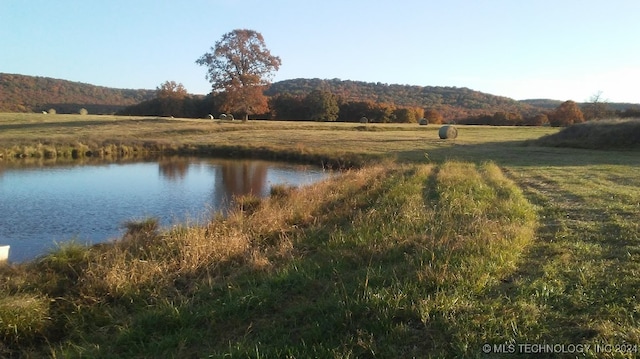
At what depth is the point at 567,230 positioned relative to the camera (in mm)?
7508

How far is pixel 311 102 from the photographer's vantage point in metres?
69.5

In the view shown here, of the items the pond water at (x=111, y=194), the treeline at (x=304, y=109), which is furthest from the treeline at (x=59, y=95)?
the pond water at (x=111, y=194)

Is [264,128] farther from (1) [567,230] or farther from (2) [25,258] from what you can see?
(1) [567,230]

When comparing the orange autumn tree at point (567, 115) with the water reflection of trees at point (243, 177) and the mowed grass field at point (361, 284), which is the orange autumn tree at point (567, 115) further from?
the mowed grass field at point (361, 284)

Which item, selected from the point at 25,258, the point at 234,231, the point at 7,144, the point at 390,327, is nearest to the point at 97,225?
the point at 25,258

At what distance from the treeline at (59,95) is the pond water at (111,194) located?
2323 inches

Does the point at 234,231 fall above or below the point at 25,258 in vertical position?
above

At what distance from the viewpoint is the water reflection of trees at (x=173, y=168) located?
22156 millimetres

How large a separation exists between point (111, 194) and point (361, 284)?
45.6 feet

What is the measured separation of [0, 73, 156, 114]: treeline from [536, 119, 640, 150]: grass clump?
7258 cm

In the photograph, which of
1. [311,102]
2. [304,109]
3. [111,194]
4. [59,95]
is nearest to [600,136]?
[111,194]

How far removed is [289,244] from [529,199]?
6.15m

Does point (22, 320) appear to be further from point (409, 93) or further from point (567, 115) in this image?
point (409, 93)

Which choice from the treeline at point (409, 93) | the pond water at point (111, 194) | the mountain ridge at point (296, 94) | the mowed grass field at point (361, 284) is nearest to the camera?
the mowed grass field at point (361, 284)
